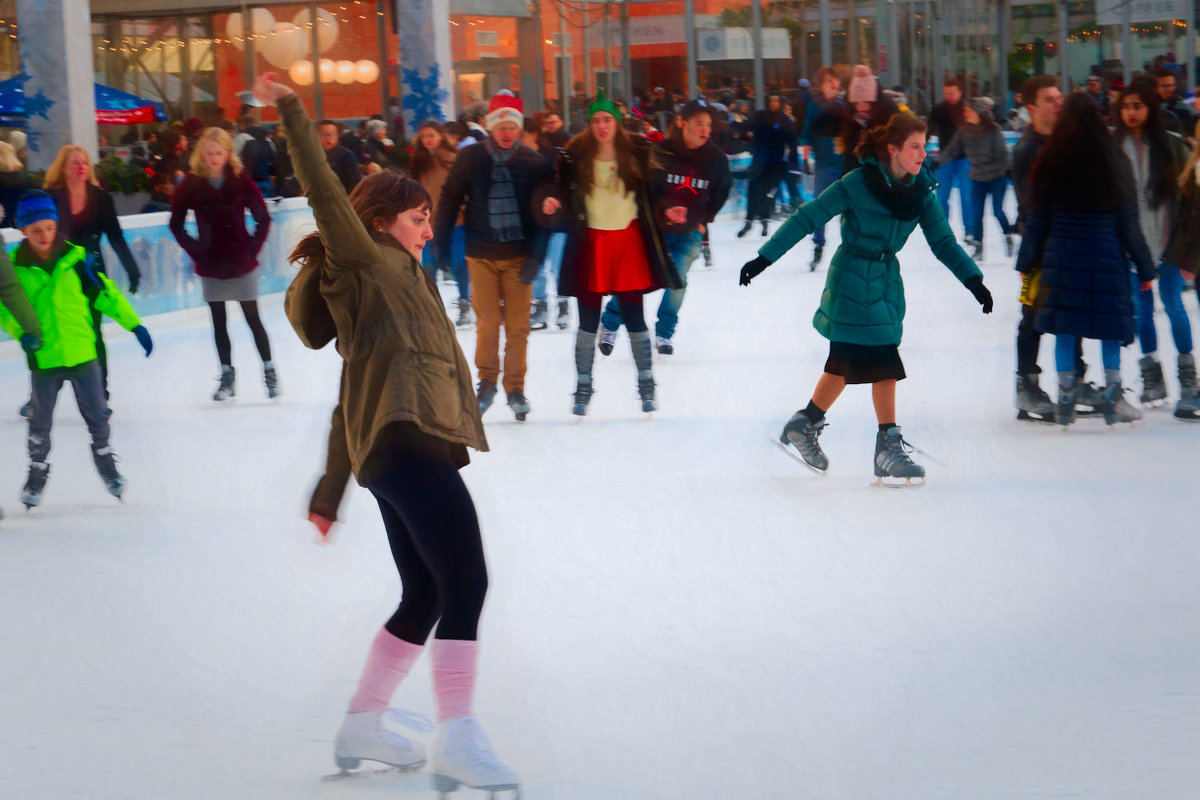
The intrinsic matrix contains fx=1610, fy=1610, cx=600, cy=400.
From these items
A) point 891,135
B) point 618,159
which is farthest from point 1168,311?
point 618,159

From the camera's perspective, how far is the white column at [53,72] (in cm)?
1478

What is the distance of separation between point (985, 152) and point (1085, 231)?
640 centimetres

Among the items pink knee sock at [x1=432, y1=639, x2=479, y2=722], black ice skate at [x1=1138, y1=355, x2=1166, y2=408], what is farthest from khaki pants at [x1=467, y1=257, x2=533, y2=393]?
pink knee sock at [x1=432, y1=639, x2=479, y2=722]

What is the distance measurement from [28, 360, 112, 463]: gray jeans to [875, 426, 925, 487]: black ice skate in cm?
274

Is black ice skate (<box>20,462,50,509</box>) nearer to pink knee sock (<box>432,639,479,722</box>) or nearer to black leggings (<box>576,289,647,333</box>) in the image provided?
black leggings (<box>576,289,647,333</box>)

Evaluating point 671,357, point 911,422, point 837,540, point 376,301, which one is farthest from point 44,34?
point 376,301

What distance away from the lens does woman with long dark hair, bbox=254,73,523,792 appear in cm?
284

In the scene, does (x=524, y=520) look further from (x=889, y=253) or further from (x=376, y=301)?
(x=376, y=301)

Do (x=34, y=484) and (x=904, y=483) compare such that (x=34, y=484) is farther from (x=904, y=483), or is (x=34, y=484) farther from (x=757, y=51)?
(x=757, y=51)

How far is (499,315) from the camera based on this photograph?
24.2 ft

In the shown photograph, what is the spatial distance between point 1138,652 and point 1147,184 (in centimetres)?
365

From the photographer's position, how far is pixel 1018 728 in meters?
3.18

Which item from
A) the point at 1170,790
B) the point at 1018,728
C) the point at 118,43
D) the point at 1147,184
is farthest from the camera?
the point at 118,43

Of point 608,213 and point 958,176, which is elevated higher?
point 958,176
